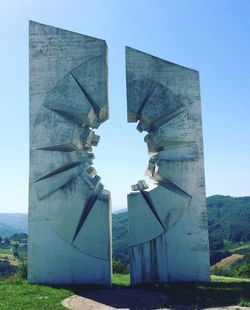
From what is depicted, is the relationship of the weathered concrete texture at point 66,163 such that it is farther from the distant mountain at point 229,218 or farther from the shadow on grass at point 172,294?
the distant mountain at point 229,218

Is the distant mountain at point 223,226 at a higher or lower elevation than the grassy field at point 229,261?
higher

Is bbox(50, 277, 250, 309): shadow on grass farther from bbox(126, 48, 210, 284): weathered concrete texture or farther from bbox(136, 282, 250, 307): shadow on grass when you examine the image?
bbox(126, 48, 210, 284): weathered concrete texture

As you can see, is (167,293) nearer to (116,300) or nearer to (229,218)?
(116,300)

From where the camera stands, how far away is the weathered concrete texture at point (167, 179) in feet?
42.2

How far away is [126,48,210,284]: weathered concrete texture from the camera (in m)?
12.9

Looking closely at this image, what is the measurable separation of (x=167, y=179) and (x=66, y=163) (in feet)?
10.2

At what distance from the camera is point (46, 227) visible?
13.1 metres

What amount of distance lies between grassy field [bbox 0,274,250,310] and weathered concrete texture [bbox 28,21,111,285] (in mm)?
936

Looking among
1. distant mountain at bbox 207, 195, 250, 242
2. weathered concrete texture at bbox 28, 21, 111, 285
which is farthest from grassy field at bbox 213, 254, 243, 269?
weathered concrete texture at bbox 28, 21, 111, 285

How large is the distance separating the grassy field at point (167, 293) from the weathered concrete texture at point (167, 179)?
73 cm

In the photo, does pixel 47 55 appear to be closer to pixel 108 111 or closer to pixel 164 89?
pixel 108 111

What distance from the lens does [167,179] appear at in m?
13.2

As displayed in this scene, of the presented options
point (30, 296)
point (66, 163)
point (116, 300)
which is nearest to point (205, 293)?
point (116, 300)

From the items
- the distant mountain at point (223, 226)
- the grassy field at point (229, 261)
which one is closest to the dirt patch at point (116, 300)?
the distant mountain at point (223, 226)
